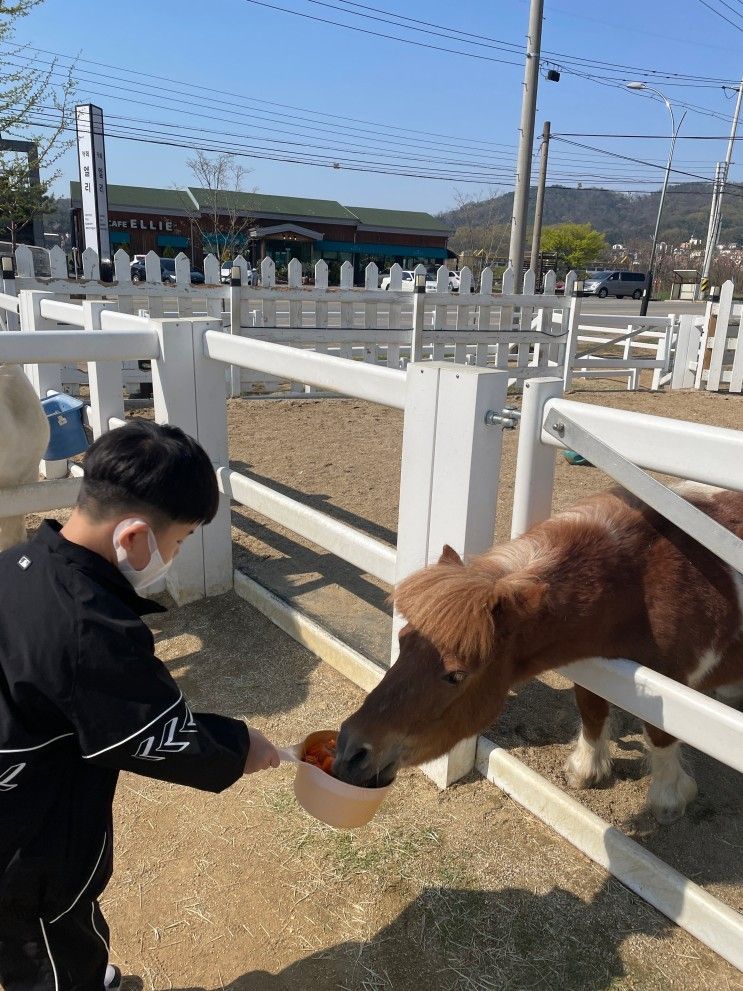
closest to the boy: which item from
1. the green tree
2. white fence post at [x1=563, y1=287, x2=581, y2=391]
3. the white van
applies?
white fence post at [x1=563, y1=287, x2=581, y2=391]

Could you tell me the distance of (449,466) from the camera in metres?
2.13

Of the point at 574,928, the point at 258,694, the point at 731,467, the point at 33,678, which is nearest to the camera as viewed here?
the point at 33,678

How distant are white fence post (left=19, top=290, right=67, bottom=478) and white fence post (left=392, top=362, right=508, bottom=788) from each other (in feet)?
10.5

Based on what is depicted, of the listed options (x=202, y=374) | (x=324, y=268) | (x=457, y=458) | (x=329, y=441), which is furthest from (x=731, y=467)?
(x=324, y=268)

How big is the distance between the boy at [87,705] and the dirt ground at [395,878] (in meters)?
0.49

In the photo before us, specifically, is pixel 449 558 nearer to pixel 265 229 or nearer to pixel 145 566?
pixel 145 566

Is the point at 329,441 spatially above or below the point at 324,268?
below

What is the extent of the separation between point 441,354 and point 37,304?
734 centimetres

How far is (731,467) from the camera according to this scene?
4.77 feet

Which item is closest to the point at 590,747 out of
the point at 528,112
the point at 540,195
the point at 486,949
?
the point at 486,949

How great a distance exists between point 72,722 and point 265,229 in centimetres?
5067

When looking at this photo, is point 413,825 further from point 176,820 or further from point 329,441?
point 329,441

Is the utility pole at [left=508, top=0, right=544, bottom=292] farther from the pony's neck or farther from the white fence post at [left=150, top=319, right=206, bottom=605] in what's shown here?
the pony's neck

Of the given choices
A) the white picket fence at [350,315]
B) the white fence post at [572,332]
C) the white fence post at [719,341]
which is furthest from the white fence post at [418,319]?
the white fence post at [719,341]
